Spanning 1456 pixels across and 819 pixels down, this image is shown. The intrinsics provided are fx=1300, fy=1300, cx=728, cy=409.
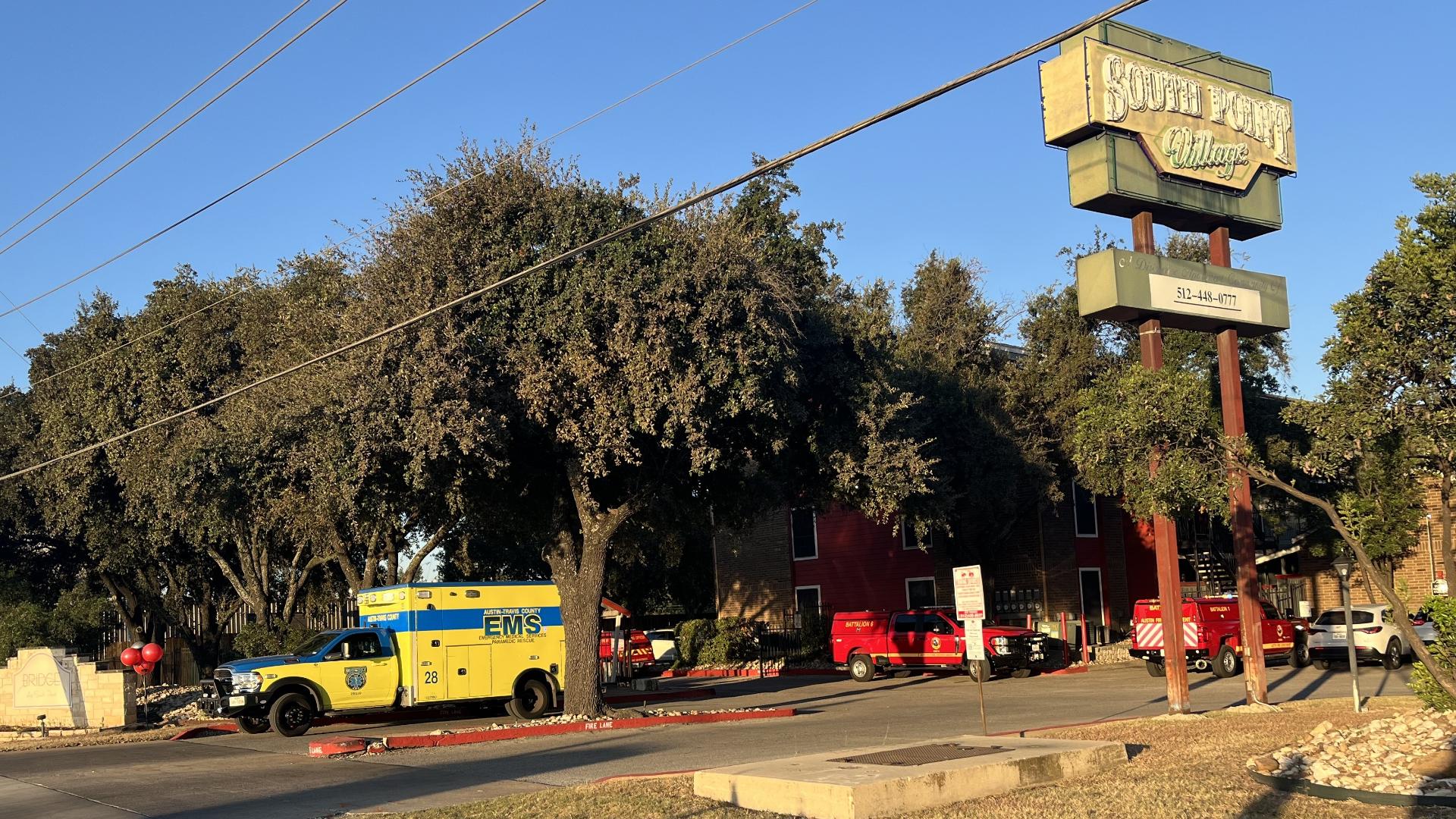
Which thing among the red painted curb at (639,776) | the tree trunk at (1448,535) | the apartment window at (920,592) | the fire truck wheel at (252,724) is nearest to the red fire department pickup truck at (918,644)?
the apartment window at (920,592)

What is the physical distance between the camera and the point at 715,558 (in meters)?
52.6

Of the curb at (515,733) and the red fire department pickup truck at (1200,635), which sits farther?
the red fire department pickup truck at (1200,635)

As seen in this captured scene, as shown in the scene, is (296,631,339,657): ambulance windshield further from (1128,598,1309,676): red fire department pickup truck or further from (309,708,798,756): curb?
(1128,598,1309,676): red fire department pickup truck

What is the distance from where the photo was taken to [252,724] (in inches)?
976

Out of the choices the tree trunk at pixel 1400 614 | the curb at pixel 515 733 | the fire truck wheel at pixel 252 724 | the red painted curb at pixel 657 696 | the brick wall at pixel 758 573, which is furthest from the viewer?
the brick wall at pixel 758 573

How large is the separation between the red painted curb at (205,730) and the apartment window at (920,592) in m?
25.7

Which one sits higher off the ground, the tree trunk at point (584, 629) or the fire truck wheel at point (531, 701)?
the tree trunk at point (584, 629)

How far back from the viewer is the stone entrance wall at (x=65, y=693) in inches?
1078

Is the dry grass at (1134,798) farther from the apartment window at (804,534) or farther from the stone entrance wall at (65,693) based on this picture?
the apartment window at (804,534)

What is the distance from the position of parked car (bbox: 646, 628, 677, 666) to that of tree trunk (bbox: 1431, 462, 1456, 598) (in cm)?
3396

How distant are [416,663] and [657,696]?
289 inches

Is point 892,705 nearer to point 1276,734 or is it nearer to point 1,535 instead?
point 1276,734

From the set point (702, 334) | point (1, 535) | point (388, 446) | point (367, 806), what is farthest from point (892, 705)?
point (1, 535)

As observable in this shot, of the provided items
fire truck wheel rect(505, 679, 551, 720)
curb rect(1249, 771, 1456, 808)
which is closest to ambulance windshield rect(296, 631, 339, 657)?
fire truck wheel rect(505, 679, 551, 720)
